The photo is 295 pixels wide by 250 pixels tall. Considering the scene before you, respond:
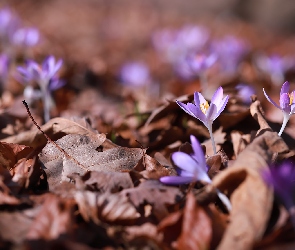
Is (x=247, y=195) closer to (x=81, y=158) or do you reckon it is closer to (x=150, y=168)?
(x=150, y=168)

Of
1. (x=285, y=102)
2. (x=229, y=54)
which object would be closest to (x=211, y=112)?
(x=285, y=102)

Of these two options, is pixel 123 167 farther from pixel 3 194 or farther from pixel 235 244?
pixel 235 244

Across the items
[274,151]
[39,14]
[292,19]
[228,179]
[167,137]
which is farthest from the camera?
[292,19]

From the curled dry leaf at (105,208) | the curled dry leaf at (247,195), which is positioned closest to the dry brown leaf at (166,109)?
the curled dry leaf at (247,195)

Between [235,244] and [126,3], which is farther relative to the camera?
[126,3]

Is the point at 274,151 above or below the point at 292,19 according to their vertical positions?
above

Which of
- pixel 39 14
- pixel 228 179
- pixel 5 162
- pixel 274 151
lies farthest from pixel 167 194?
pixel 39 14
